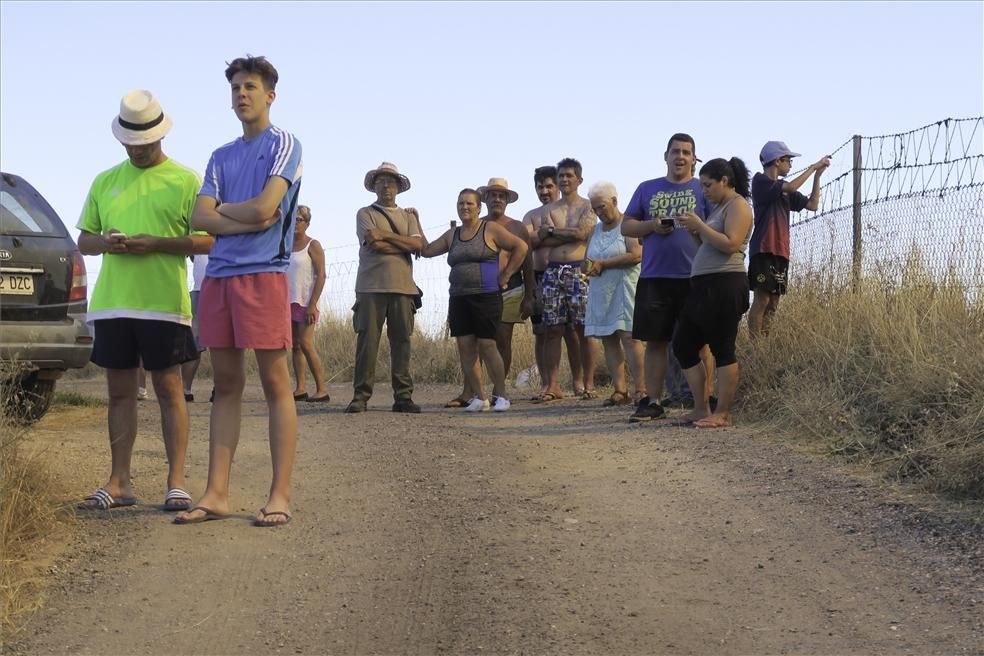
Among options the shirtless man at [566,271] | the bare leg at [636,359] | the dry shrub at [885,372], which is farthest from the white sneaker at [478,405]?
the dry shrub at [885,372]

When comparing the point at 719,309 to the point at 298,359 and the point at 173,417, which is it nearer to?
the point at 173,417

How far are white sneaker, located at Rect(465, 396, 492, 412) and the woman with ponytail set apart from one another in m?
2.56

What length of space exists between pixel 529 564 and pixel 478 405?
19.7 ft

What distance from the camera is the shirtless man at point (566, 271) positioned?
40.3 feet

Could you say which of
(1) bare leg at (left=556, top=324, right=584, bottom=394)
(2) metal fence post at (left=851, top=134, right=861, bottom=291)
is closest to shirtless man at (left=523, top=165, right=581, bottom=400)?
(1) bare leg at (left=556, top=324, right=584, bottom=394)

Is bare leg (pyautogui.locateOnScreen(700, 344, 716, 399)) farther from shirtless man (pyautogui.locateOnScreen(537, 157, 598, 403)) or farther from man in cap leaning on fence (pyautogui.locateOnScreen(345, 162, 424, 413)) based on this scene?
man in cap leaning on fence (pyautogui.locateOnScreen(345, 162, 424, 413))

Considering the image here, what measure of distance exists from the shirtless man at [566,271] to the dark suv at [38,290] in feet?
14.5

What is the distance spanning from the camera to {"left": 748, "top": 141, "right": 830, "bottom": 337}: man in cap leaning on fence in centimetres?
1051

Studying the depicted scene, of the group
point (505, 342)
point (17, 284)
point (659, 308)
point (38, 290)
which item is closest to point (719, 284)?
point (659, 308)

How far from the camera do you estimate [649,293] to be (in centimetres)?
1020

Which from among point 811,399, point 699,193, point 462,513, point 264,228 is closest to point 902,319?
point 811,399

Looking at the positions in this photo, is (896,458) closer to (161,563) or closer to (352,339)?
(161,563)

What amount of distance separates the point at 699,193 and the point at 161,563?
569 cm

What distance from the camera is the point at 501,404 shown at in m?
11.6
